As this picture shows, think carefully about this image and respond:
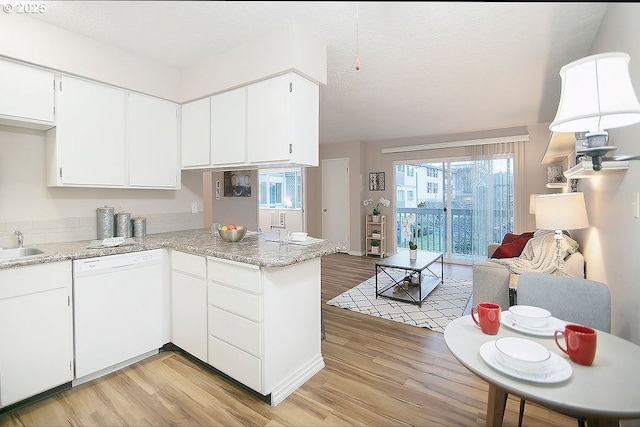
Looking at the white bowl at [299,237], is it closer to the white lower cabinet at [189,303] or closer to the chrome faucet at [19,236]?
the white lower cabinet at [189,303]

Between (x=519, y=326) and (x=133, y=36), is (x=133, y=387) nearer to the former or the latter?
(x=519, y=326)

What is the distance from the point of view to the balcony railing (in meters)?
5.12

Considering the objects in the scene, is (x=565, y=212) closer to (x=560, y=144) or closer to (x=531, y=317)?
(x=560, y=144)

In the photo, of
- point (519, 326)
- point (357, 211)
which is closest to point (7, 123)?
point (519, 326)

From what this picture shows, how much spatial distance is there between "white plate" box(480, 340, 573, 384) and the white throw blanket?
6.86 ft

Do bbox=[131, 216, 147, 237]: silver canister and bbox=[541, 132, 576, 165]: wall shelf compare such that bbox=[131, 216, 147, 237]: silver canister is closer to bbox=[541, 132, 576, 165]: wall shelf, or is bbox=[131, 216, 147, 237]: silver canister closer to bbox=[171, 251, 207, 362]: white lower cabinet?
bbox=[171, 251, 207, 362]: white lower cabinet

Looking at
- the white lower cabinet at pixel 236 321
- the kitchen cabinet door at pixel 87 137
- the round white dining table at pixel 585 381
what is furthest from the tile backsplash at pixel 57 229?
the round white dining table at pixel 585 381

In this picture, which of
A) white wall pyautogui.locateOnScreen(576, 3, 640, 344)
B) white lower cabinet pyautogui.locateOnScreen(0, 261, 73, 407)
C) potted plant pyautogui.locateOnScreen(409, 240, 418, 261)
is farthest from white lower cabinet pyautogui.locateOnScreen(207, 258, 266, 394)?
potted plant pyautogui.locateOnScreen(409, 240, 418, 261)

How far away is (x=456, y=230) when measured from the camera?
18.3ft

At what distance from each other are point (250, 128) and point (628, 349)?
7.80 ft

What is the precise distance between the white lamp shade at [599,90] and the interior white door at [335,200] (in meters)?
5.53

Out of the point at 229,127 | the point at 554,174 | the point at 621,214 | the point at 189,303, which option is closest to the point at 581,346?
the point at 621,214

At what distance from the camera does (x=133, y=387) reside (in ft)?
6.41

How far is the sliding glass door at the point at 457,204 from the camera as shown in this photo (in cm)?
510
